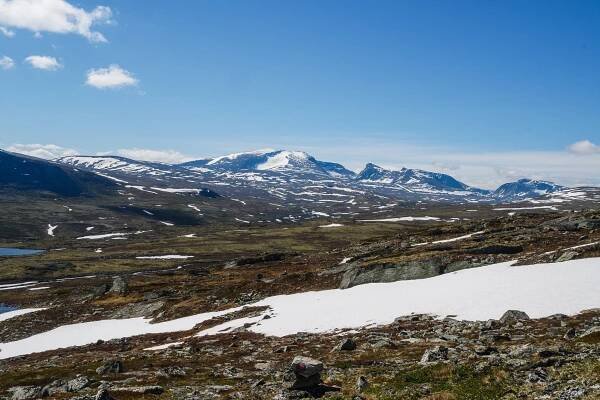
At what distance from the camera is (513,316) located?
3625cm

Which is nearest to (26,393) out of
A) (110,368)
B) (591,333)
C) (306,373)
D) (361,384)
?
(110,368)

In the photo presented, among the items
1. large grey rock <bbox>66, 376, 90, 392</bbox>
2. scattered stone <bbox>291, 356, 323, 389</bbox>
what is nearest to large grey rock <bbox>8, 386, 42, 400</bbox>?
large grey rock <bbox>66, 376, 90, 392</bbox>

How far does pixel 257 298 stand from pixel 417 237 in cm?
5170

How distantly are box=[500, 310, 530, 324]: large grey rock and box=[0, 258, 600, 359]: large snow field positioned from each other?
3.85 feet

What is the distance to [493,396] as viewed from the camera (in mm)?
18609

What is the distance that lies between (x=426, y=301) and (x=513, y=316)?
11.7m

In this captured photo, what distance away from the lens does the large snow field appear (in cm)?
4006

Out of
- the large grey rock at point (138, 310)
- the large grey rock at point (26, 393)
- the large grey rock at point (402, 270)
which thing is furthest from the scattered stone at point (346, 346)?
the large grey rock at point (138, 310)

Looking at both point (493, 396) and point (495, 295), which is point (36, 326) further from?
point (493, 396)

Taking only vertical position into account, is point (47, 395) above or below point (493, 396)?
below

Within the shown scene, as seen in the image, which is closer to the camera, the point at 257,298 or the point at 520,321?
the point at 520,321

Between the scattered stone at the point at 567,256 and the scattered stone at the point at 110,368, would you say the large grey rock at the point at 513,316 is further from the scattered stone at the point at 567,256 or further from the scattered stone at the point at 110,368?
the scattered stone at the point at 110,368

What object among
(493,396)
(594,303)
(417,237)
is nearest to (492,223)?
(417,237)

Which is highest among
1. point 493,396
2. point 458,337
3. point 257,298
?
point 493,396
